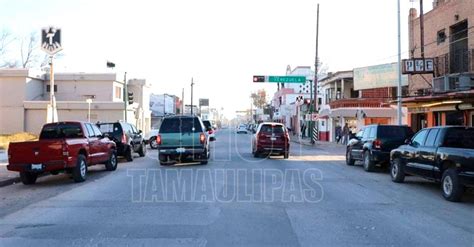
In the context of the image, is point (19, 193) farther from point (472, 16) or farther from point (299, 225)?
point (472, 16)

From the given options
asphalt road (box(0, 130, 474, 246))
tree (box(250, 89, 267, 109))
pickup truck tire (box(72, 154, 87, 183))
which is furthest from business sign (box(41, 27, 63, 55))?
tree (box(250, 89, 267, 109))

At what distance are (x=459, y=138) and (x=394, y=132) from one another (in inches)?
245

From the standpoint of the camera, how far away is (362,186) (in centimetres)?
1428

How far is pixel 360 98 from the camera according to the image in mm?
45156

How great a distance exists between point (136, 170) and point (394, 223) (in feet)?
38.3

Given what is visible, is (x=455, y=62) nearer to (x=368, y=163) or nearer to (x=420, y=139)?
(x=368, y=163)

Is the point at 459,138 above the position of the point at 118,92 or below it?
below

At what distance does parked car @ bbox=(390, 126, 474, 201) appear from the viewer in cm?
1151

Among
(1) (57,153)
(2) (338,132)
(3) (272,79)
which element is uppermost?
(3) (272,79)

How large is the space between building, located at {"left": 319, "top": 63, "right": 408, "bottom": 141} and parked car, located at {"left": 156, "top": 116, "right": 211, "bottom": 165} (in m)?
18.2

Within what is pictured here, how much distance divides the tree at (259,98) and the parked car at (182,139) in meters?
125

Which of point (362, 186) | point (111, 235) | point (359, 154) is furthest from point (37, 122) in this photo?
point (111, 235)

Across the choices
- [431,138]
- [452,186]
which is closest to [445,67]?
[431,138]

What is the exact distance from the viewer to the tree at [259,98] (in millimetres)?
144875
